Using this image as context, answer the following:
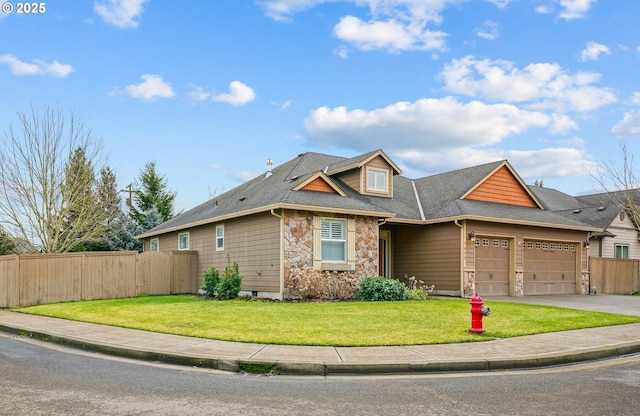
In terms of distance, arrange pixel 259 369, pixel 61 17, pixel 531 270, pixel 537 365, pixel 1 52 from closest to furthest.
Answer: pixel 259 369
pixel 537 365
pixel 61 17
pixel 1 52
pixel 531 270

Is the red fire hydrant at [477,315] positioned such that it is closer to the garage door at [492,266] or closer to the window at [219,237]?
the garage door at [492,266]

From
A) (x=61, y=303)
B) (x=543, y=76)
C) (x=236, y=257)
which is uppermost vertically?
(x=543, y=76)

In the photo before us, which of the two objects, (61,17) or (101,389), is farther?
(61,17)

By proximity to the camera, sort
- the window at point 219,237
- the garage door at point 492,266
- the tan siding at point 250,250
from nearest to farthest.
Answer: the tan siding at point 250,250
the garage door at point 492,266
the window at point 219,237

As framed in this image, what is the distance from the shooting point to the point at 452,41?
17547 mm

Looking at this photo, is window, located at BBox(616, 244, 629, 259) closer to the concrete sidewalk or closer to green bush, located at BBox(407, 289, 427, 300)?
green bush, located at BBox(407, 289, 427, 300)

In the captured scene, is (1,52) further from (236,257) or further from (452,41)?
(452,41)

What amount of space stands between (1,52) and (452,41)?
617 inches

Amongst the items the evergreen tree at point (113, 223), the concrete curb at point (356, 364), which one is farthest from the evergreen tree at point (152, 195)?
the concrete curb at point (356, 364)

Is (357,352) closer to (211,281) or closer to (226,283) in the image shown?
(226,283)

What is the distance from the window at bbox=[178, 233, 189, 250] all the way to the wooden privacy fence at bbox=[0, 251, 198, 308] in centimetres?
184

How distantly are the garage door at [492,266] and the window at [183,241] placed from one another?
41.5 ft

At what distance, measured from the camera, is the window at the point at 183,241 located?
24.6 metres

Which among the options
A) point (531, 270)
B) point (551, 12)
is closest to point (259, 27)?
point (551, 12)
